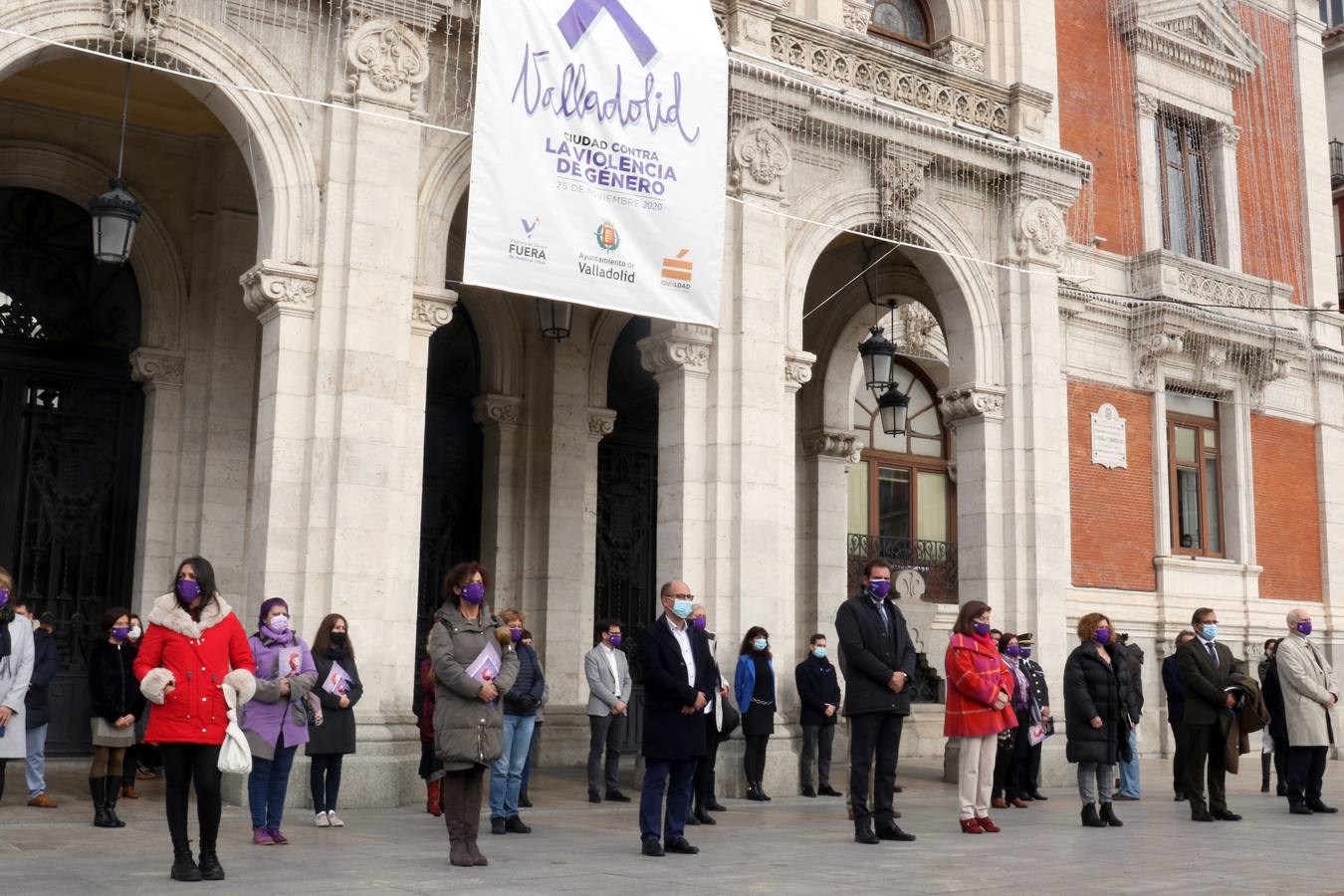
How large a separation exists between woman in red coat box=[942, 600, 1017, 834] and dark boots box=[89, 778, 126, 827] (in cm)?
594

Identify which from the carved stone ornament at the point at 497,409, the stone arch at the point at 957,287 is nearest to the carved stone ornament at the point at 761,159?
the stone arch at the point at 957,287

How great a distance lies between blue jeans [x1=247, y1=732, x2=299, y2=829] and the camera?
898cm

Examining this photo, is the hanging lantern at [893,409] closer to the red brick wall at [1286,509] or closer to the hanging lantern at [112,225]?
the red brick wall at [1286,509]

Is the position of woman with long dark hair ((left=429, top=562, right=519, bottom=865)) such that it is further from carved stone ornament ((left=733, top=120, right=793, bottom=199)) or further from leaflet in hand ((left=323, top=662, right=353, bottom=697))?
carved stone ornament ((left=733, top=120, right=793, bottom=199))

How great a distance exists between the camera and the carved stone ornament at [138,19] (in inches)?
441

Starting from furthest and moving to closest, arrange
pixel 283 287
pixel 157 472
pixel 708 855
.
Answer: pixel 157 472, pixel 283 287, pixel 708 855

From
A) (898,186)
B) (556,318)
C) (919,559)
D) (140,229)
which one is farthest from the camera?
(919,559)

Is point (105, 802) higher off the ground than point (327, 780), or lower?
lower

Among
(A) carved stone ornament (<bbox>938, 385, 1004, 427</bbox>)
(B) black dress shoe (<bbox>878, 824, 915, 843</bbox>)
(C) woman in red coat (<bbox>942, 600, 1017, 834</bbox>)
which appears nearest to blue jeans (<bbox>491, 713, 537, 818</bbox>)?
(B) black dress shoe (<bbox>878, 824, 915, 843</bbox>)

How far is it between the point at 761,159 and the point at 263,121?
5.07 metres

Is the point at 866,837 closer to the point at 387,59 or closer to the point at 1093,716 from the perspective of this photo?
the point at 1093,716

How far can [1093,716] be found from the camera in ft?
35.1

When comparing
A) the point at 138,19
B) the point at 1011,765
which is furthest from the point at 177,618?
the point at 1011,765

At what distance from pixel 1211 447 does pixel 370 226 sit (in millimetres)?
14684
